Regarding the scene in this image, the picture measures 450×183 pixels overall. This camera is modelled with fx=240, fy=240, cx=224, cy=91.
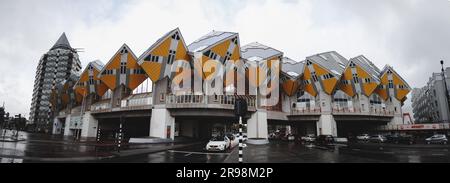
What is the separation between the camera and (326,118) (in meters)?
51.3

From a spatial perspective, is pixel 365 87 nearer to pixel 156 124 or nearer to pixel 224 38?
pixel 224 38

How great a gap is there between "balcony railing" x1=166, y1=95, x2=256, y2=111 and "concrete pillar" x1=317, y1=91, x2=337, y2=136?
2301 centimetres

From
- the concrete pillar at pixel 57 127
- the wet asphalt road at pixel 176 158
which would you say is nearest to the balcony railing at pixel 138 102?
the wet asphalt road at pixel 176 158

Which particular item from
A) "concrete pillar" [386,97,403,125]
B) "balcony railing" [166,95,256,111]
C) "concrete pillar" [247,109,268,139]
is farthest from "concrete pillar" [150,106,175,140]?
"concrete pillar" [386,97,403,125]

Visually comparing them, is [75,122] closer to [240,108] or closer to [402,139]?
[240,108]

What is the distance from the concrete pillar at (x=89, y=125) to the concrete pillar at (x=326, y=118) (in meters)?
49.7

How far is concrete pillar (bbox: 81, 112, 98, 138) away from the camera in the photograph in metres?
52.8

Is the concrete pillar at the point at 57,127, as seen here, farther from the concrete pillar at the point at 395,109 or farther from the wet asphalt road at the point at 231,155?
the concrete pillar at the point at 395,109

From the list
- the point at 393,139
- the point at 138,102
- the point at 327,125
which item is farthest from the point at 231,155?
the point at 327,125

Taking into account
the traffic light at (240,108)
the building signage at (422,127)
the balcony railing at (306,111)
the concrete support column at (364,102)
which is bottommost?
the building signage at (422,127)

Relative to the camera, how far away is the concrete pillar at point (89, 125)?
52812 mm

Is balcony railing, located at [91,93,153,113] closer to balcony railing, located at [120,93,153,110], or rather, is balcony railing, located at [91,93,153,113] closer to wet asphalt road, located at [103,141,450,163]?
balcony railing, located at [120,93,153,110]
